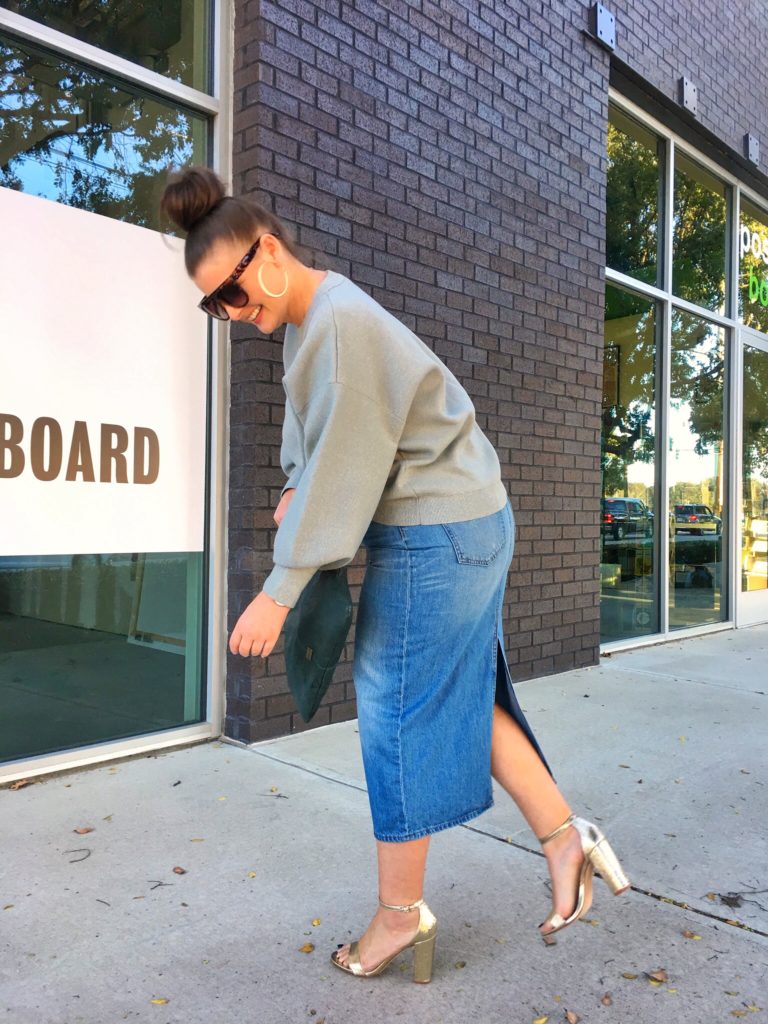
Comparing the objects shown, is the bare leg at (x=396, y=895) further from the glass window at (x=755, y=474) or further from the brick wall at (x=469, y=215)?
the glass window at (x=755, y=474)

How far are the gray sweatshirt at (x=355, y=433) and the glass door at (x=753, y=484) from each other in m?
6.51

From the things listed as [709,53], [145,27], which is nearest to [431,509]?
[145,27]

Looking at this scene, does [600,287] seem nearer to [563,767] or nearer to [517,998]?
[563,767]

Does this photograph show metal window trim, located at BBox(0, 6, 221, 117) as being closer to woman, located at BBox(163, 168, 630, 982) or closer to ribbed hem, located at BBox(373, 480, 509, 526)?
woman, located at BBox(163, 168, 630, 982)

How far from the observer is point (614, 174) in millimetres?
6074

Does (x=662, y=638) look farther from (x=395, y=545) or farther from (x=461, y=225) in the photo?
(x=395, y=545)

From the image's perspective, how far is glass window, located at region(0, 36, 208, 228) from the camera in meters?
3.11

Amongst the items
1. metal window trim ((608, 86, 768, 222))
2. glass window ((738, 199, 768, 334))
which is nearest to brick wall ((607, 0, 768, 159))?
metal window trim ((608, 86, 768, 222))

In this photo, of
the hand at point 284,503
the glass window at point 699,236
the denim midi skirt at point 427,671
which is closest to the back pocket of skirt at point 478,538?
the denim midi skirt at point 427,671

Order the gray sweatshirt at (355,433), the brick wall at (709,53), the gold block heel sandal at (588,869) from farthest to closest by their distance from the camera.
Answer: the brick wall at (709,53) < the gold block heel sandal at (588,869) < the gray sweatshirt at (355,433)

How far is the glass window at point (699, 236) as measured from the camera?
690 centimetres

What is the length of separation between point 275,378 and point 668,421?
4056mm

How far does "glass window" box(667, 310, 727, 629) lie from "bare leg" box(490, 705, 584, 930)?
512 cm

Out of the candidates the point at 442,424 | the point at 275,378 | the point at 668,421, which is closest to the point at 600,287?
the point at 668,421
